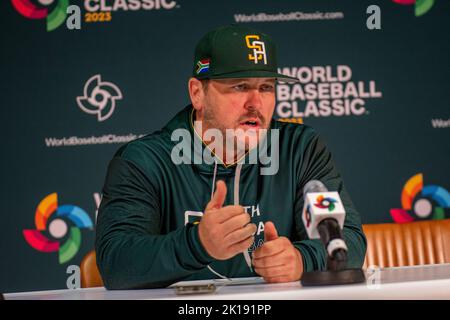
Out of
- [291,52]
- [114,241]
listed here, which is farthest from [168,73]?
[114,241]

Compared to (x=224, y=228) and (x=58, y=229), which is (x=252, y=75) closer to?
(x=224, y=228)

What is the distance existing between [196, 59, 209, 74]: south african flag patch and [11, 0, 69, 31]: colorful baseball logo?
2.39 meters

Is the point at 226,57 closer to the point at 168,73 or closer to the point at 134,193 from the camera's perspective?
the point at 134,193

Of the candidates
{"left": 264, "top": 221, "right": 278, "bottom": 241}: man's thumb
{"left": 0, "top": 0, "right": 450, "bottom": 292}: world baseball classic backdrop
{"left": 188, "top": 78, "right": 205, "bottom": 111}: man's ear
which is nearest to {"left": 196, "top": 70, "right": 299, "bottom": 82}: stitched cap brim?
{"left": 188, "top": 78, "right": 205, "bottom": 111}: man's ear

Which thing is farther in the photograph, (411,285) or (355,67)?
(355,67)

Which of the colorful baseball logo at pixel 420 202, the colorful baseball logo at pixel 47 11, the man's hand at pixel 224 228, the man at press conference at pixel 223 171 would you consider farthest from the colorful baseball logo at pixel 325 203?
the colorful baseball logo at pixel 47 11

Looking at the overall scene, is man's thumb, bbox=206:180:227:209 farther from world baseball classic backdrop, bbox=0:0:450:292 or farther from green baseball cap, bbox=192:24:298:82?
world baseball classic backdrop, bbox=0:0:450:292

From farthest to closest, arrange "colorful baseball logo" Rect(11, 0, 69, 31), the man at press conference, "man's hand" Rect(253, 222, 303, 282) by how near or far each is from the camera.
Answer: "colorful baseball logo" Rect(11, 0, 69, 31) < the man at press conference < "man's hand" Rect(253, 222, 303, 282)

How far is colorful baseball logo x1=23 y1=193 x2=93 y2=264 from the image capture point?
4.16 metres

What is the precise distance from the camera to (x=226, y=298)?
1.26 metres

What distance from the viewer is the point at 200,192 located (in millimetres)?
2172

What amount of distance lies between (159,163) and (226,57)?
38cm

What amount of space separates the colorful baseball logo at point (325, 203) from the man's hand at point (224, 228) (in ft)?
0.67

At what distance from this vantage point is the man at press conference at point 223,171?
196 centimetres
